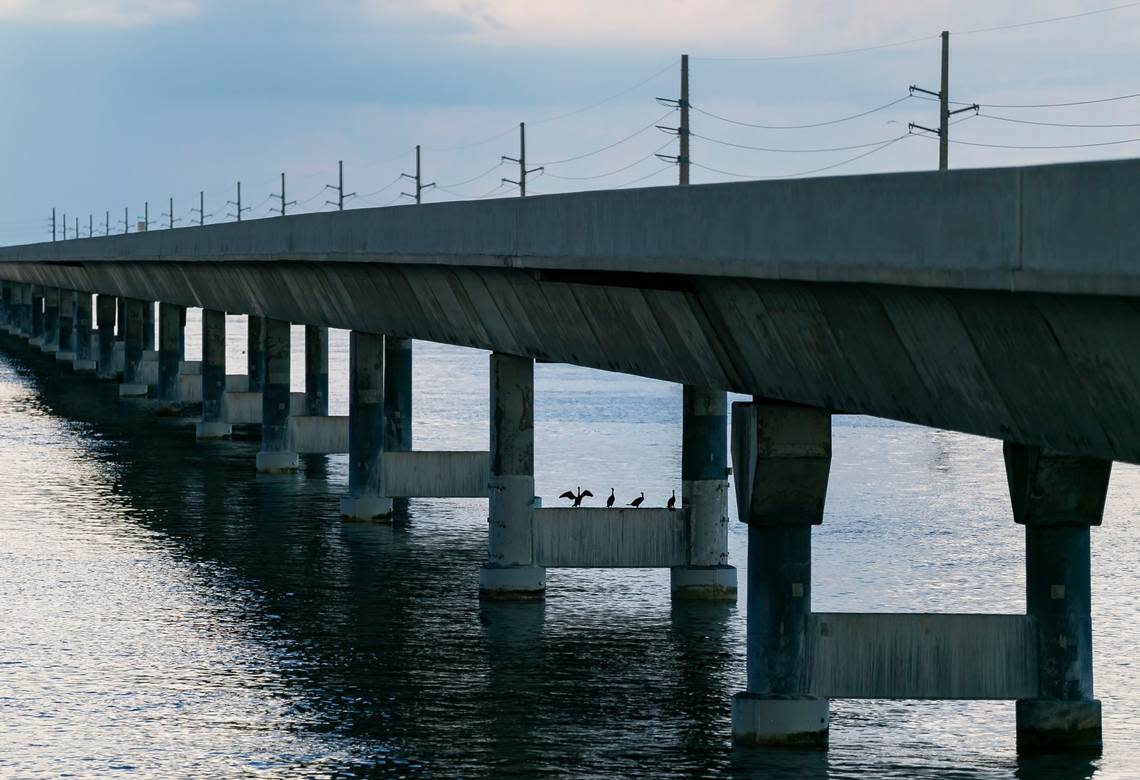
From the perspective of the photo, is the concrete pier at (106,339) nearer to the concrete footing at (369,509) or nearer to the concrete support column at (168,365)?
the concrete support column at (168,365)

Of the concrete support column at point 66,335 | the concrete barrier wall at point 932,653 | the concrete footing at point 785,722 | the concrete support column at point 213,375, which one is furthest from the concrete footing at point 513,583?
the concrete support column at point 66,335

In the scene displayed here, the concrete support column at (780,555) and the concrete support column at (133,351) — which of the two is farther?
the concrete support column at (133,351)

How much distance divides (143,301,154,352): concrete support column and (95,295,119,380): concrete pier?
2385 millimetres

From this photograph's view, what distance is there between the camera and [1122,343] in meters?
14.4

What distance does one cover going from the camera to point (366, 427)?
46812mm

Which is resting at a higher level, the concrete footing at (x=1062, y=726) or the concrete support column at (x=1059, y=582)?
the concrete support column at (x=1059, y=582)

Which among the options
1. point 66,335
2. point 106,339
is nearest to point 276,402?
point 106,339

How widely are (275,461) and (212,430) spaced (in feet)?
41.2

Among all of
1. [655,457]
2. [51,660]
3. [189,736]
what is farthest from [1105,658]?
[655,457]

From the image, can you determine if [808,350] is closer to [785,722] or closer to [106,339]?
[785,722]

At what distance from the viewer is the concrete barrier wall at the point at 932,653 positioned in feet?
76.0

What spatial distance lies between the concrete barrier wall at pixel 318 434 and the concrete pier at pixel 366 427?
340 inches

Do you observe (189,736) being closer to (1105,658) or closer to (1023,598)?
(1105,658)

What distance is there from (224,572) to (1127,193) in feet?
92.8
